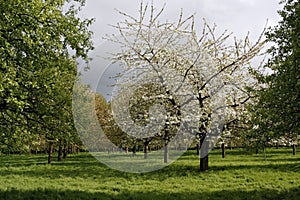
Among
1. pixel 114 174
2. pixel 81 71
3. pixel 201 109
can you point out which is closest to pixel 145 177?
pixel 114 174

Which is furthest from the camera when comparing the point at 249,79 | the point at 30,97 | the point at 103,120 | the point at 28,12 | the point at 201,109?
the point at 103,120

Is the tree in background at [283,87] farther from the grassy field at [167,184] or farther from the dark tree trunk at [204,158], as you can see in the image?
the dark tree trunk at [204,158]

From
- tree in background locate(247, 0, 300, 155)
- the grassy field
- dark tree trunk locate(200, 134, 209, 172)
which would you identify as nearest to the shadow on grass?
the grassy field

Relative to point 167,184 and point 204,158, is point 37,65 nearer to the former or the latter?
point 167,184

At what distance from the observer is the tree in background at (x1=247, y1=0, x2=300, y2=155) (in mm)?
13906

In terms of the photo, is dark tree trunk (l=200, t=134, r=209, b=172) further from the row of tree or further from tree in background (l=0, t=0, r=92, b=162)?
tree in background (l=0, t=0, r=92, b=162)

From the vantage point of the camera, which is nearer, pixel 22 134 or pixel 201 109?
pixel 22 134

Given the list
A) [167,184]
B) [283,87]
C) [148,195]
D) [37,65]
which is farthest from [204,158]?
[37,65]

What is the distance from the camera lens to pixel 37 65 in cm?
1465

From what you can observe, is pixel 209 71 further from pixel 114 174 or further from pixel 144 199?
pixel 144 199

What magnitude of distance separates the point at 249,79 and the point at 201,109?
17.8ft

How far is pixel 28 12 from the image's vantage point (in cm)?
1343

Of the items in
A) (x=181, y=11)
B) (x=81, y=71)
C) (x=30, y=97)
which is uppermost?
(x=181, y=11)

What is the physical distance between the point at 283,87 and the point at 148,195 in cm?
786
